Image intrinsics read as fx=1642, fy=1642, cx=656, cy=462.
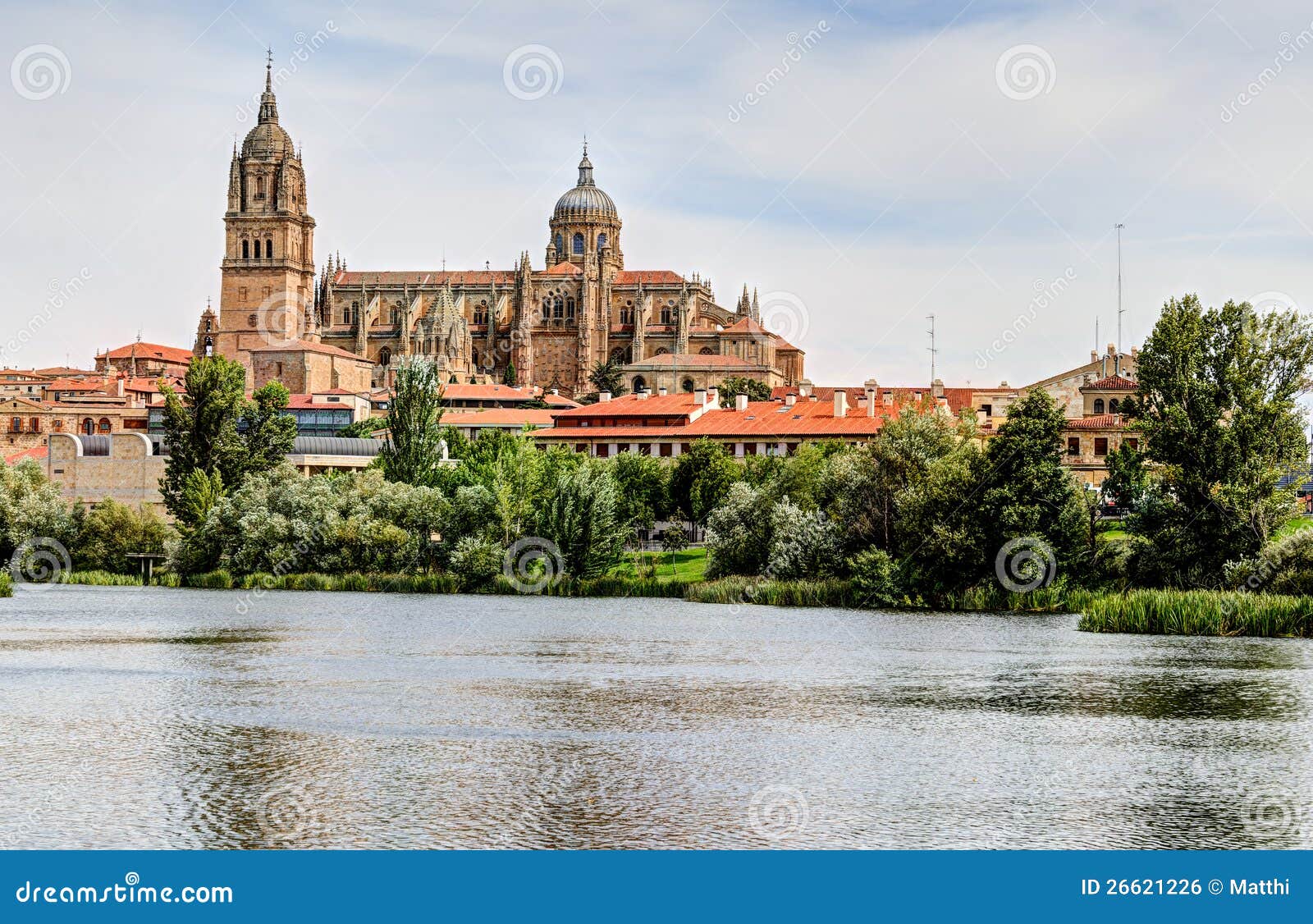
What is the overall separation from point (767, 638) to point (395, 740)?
17.9 metres

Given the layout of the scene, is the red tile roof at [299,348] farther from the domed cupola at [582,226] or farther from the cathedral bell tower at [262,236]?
the domed cupola at [582,226]

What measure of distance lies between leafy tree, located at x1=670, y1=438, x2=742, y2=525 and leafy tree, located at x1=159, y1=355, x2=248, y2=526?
19805mm

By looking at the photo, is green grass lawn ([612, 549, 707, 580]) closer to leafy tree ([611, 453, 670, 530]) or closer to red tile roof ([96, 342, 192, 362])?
leafy tree ([611, 453, 670, 530])

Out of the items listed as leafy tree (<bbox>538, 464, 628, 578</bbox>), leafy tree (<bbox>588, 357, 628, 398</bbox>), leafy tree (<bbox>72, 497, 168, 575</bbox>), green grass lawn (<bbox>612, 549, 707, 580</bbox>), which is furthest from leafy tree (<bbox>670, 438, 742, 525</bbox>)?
leafy tree (<bbox>588, 357, 628, 398</bbox>)

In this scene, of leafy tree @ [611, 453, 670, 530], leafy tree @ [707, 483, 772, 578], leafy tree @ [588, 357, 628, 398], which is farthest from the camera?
leafy tree @ [588, 357, 628, 398]

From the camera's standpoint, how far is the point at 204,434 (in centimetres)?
7006

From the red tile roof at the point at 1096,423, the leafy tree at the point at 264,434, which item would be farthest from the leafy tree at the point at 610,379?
the leafy tree at the point at 264,434

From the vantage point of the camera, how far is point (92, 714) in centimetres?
2664

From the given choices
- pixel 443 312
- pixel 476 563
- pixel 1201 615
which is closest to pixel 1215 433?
pixel 1201 615

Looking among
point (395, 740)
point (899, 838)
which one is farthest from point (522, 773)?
point (899, 838)

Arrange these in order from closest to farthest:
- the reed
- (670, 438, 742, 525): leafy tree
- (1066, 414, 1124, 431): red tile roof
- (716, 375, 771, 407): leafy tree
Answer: the reed, (670, 438, 742, 525): leafy tree, (1066, 414, 1124, 431): red tile roof, (716, 375, 771, 407): leafy tree

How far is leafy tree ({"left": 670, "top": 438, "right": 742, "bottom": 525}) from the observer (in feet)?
246

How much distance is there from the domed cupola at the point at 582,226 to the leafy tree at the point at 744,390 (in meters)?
44.5
